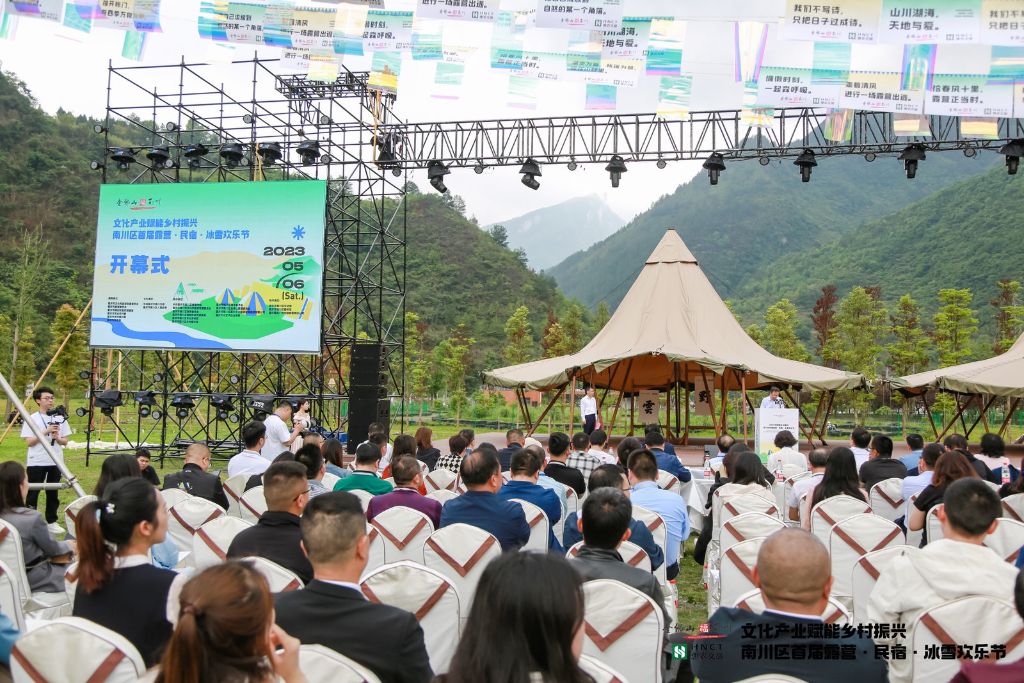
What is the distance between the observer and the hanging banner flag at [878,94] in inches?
334

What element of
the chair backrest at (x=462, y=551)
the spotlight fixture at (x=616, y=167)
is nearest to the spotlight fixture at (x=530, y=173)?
the spotlight fixture at (x=616, y=167)

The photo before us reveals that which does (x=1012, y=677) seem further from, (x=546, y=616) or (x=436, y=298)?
(x=436, y=298)

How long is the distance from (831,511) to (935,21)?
18.0 feet

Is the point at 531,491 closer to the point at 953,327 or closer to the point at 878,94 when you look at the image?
the point at 878,94

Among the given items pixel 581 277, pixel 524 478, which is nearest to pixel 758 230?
pixel 581 277

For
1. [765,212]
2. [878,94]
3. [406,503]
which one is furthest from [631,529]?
[765,212]

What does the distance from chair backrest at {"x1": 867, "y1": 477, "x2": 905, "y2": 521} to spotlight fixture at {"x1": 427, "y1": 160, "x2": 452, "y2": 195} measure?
926 centimetres

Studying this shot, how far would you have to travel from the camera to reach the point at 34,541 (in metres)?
3.40

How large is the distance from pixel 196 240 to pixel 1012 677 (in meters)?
11.6

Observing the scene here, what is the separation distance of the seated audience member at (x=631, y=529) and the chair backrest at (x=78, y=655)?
5.96 feet

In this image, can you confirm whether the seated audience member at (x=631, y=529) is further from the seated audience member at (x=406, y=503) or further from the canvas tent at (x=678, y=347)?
the canvas tent at (x=678, y=347)

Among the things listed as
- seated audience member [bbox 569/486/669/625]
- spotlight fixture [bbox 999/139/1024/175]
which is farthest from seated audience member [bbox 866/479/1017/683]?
spotlight fixture [bbox 999/139/1024/175]

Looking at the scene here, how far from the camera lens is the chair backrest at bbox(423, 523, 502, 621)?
10.1 ft

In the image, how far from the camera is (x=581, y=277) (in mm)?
94438
